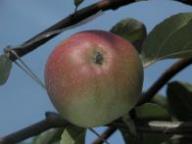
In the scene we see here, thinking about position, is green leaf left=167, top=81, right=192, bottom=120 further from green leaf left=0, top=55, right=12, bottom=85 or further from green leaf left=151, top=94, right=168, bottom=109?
green leaf left=0, top=55, right=12, bottom=85

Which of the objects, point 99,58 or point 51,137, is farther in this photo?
point 51,137

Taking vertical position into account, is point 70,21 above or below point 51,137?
above

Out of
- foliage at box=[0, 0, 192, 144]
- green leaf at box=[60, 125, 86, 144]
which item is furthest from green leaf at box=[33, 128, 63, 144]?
green leaf at box=[60, 125, 86, 144]

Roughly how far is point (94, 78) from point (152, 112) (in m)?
0.23

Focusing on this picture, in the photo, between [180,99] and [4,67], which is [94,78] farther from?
[180,99]

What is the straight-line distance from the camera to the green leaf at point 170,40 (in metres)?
0.74

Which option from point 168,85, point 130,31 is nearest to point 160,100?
point 168,85

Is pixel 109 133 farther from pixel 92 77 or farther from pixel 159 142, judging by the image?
pixel 92 77

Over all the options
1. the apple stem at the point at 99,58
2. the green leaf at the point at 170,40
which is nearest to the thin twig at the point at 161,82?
the green leaf at the point at 170,40

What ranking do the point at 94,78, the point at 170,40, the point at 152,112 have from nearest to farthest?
the point at 94,78 < the point at 170,40 < the point at 152,112

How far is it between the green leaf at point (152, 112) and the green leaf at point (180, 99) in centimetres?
4

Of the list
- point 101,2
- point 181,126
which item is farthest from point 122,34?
point 181,126

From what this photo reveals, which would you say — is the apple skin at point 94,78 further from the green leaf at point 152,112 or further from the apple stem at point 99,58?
the green leaf at point 152,112

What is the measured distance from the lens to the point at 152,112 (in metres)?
0.86
